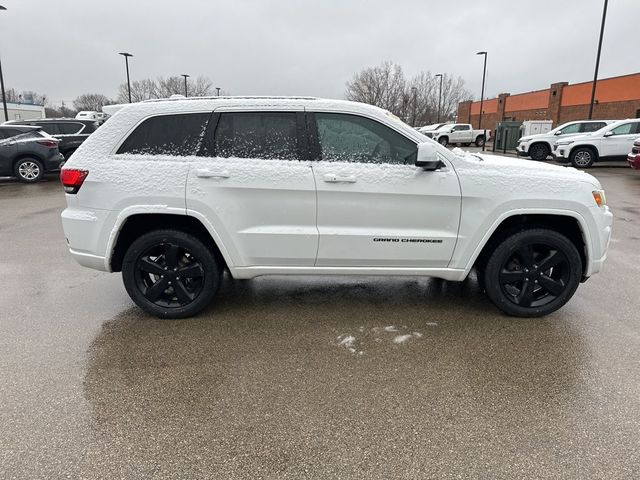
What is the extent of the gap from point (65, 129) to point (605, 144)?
18.1 m

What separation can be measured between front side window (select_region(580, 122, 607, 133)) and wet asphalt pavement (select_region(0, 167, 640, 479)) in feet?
53.4

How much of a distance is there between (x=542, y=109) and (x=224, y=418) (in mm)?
43719

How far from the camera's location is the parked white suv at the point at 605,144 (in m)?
16.3

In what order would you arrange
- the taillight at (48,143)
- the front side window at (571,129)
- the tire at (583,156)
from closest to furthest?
the taillight at (48,143)
the tire at (583,156)
the front side window at (571,129)

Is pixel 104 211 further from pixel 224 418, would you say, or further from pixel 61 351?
pixel 224 418

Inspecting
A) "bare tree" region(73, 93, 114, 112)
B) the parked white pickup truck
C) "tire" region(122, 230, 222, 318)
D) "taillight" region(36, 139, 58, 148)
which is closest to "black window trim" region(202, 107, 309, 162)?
"tire" region(122, 230, 222, 318)

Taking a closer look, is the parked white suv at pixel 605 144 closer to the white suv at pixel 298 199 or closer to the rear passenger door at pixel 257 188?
the white suv at pixel 298 199

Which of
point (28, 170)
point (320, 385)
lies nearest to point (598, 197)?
point (320, 385)

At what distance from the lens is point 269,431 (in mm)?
2574

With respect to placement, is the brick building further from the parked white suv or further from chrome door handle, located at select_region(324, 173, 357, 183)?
chrome door handle, located at select_region(324, 173, 357, 183)

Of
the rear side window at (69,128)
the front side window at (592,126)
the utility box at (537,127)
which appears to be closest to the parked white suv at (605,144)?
the front side window at (592,126)

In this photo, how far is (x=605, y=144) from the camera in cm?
1638

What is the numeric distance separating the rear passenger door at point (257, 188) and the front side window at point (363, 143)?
0.22 meters

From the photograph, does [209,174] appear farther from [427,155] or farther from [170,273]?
[427,155]
